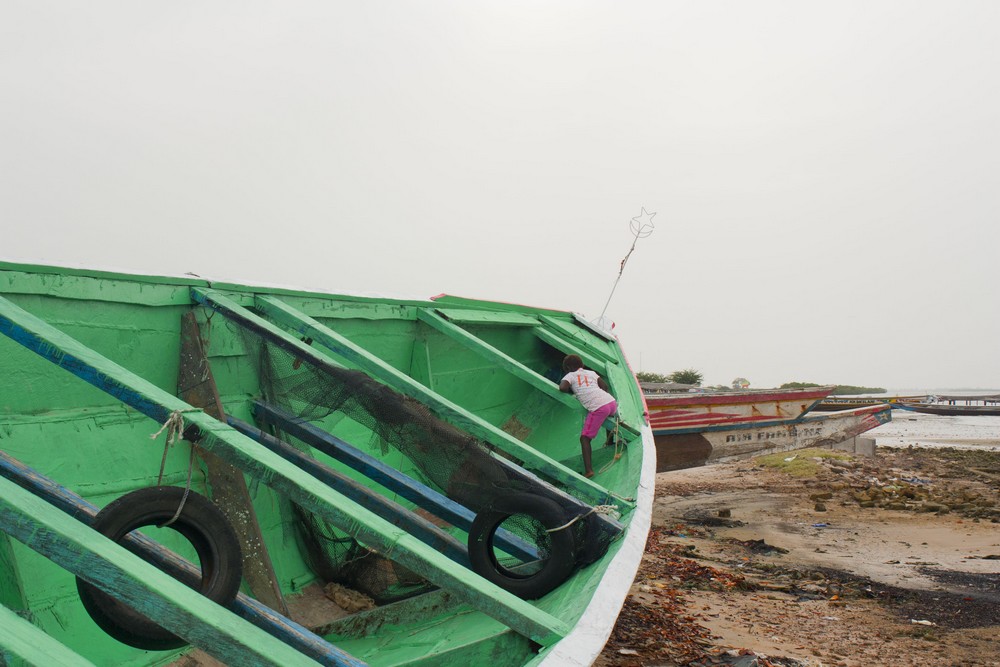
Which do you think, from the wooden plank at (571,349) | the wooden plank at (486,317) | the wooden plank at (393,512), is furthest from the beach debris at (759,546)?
the wooden plank at (393,512)

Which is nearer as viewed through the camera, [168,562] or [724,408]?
[168,562]

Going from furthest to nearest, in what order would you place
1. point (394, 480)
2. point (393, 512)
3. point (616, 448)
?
point (616, 448) < point (394, 480) < point (393, 512)

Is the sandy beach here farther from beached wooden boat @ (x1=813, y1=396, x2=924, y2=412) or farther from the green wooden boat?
beached wooden boat @ (x1=813, y1=396, x2=924, y2=412)

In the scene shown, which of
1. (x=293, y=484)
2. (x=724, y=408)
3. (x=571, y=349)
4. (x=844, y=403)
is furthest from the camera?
(x=844, y=403)

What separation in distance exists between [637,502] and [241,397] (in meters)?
2.14

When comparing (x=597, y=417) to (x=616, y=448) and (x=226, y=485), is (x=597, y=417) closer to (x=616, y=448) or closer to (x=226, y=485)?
(x=616, y=448)

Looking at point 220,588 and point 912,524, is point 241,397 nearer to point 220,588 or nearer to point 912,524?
point 220,588

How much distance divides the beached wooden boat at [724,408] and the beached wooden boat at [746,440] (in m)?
0.10

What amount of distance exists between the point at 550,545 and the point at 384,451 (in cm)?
101

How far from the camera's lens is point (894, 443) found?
28125 mm

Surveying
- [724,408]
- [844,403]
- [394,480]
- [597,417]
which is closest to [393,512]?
[394,480]

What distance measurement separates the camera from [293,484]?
204 centimetres

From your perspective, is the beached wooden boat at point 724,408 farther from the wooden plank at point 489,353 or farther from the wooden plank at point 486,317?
the wooden plank at point 489,353

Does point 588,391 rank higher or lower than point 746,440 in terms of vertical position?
higher
